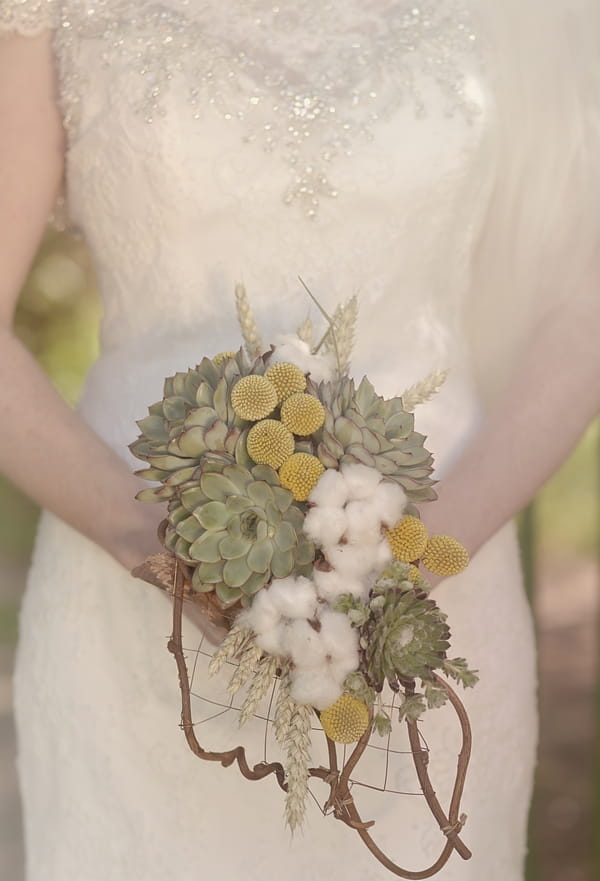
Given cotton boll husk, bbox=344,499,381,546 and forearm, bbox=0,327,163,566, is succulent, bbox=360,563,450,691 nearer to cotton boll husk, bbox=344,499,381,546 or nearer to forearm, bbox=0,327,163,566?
cotton boll husk, bbox=344,499,381,546

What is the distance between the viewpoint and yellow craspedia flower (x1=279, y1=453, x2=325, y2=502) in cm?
76

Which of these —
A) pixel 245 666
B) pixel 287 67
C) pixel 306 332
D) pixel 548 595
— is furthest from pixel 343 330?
pixel 548 595

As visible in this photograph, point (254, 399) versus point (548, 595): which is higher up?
point (548, 595)

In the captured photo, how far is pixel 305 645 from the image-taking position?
2.44 feet

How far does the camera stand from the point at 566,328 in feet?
3.88

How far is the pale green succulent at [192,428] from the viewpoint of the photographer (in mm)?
758

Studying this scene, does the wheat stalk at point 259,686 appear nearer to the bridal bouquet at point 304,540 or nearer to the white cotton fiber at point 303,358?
the bridal bouquet at point 304,540

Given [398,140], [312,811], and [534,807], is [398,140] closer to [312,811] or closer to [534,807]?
[312,811]

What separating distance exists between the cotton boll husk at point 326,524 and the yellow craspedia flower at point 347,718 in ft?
0.36

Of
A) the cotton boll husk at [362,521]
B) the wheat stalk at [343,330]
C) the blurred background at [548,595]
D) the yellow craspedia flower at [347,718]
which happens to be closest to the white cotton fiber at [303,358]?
the wheat stalk at [343,330]

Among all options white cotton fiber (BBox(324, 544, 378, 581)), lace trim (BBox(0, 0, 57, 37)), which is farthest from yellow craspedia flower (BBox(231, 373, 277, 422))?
lace trim (BBox(0, 0, 57, 37))

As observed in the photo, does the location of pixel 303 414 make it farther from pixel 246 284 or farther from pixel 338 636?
pixel 246 284

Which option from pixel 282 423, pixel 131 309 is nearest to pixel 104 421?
pixel 131 309

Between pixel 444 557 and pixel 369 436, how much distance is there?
0.10 meters
